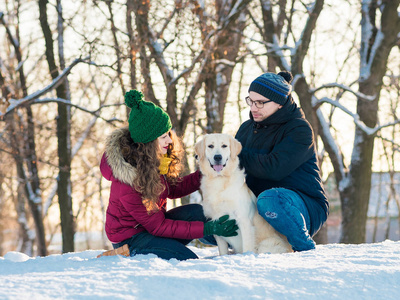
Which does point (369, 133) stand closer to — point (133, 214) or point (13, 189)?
point (133, 214)

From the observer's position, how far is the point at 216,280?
103 inches

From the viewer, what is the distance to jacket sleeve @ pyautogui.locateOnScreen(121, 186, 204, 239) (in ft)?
12.7

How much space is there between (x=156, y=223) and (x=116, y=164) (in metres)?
0.61

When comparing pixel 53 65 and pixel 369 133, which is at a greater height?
pixel 53 65

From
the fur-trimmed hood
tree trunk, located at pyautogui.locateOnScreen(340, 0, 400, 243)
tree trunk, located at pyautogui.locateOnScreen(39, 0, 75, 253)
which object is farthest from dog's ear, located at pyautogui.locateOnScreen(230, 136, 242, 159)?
tree trunk, located at pyautogui.locateOnScreen(39, 0, 75, 253)

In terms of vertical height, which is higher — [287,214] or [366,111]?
[366,111]

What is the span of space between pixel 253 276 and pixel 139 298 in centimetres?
74

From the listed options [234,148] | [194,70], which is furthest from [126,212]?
[194,70]

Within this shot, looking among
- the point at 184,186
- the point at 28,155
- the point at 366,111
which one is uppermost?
the point at 366,111

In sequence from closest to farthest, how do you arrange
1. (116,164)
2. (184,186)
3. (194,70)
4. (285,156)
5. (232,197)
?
(116,164) → (285,156) → (232,197) → (184,186) → (194,70)

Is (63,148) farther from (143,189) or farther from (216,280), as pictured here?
(216,280)

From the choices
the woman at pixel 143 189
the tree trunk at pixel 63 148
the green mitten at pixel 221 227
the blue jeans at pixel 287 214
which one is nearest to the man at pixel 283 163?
the blue jeans at pixel 287 214

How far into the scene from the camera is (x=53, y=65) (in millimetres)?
9977

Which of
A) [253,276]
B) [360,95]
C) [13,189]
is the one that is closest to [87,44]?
[360,95]
